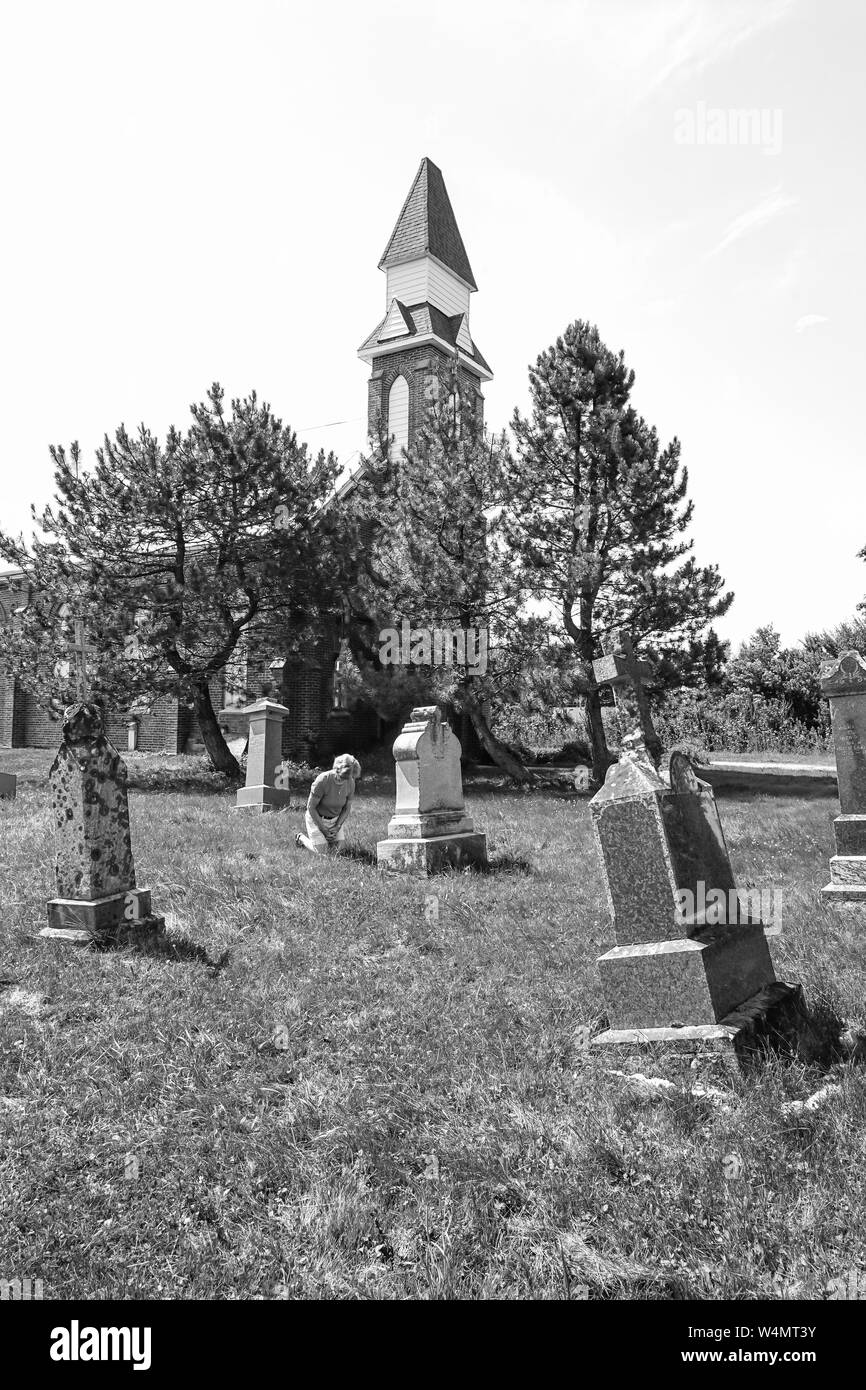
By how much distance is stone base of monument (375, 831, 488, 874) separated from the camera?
8.12 meters

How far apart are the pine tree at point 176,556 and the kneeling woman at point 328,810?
894 cm

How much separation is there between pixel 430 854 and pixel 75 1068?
4.55m

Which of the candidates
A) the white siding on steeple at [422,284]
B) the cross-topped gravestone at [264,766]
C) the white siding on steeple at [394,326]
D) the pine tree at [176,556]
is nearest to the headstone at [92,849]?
the cross-topped gravestone at [264,766]

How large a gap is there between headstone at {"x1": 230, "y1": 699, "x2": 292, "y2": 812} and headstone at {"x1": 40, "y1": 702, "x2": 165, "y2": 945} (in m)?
7.03

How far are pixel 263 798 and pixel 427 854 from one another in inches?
238

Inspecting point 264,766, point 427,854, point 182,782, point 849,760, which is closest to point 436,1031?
point 427,854

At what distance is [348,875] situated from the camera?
7.56m

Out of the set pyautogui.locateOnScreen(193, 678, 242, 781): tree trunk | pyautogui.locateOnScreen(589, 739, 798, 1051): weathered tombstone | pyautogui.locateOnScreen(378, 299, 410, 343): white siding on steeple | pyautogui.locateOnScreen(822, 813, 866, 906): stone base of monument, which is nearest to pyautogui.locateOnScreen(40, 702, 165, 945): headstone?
pyautogui.locateOnScreen(589, 739, 798, 1051): weathered tombstone

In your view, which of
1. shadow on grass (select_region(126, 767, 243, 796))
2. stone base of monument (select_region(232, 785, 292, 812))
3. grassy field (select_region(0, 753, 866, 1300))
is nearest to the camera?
grassy field (select_region(0, 753, 866, 1300))

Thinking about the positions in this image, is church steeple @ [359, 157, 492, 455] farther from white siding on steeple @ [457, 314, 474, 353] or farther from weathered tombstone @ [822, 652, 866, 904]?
weathered tombstone @ [822, 652, 866, 904]

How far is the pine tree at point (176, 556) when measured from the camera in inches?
655

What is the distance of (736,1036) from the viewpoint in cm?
366
